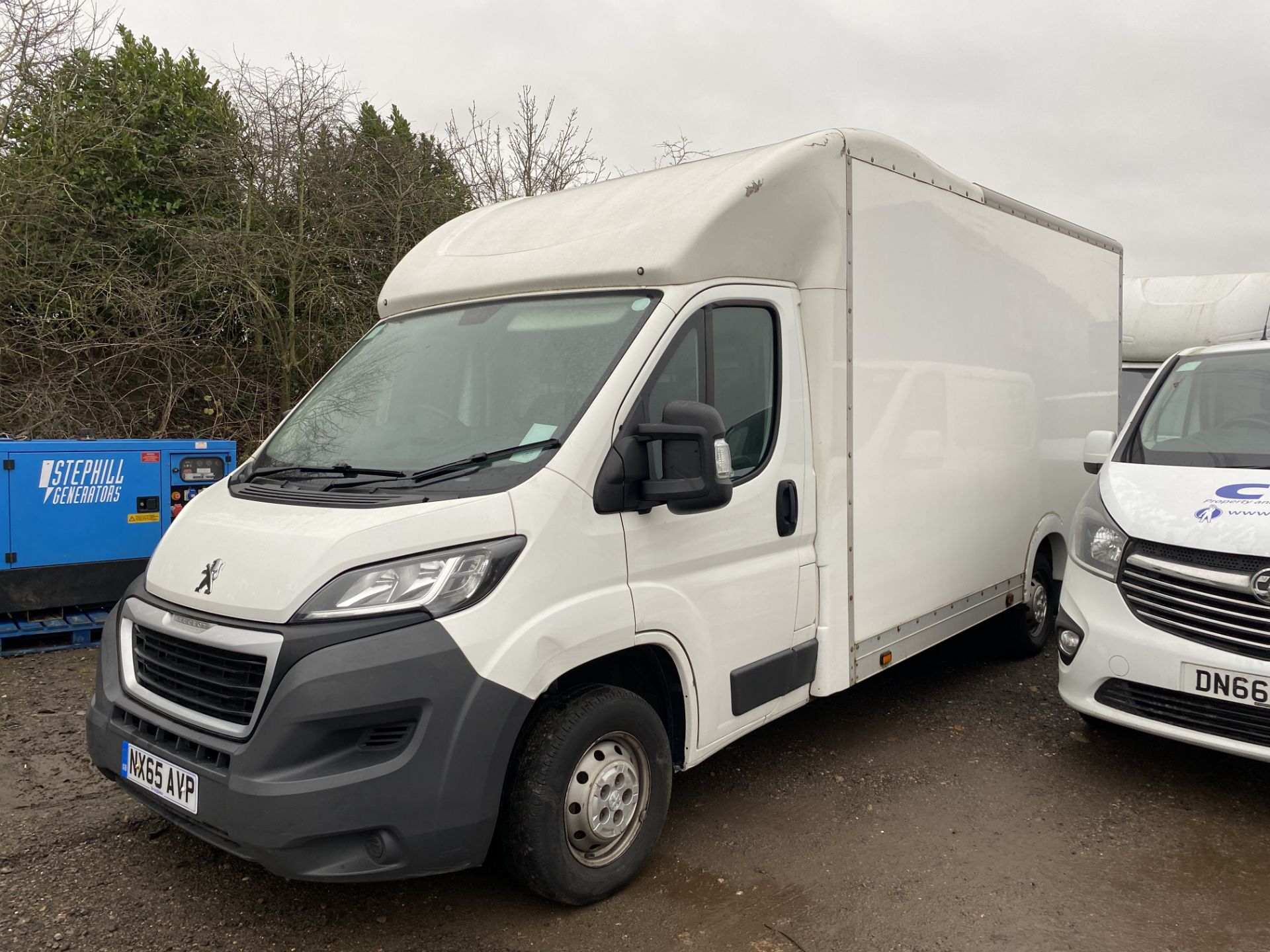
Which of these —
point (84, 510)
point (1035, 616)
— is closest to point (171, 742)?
point (84, 510)

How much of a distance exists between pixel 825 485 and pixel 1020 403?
215 cm

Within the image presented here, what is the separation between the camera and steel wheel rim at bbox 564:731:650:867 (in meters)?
3.20

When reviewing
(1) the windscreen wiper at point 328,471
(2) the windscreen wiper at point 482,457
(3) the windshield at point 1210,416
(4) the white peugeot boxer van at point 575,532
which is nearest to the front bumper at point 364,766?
(4) the white peugeot boxer van at point 575,532

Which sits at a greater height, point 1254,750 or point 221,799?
point 221,799

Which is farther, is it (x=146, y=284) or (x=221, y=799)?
(x=146, y=284)

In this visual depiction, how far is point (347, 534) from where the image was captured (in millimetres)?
2832

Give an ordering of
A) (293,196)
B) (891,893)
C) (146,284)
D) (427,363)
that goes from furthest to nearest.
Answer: (293,196), (146,284), (427,363), (891,893)

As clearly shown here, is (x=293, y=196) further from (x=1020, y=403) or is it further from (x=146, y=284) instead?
(x=1020, y=403)

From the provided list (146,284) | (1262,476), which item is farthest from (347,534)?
(146,284)

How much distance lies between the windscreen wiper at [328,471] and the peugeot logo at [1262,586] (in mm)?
3370

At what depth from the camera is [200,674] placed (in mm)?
2984

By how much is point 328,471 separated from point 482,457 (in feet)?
2.09

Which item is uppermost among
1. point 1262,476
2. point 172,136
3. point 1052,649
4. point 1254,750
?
point 172,136

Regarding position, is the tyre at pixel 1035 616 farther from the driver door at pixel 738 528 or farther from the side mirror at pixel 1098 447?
the driver door at pixel 738 528
